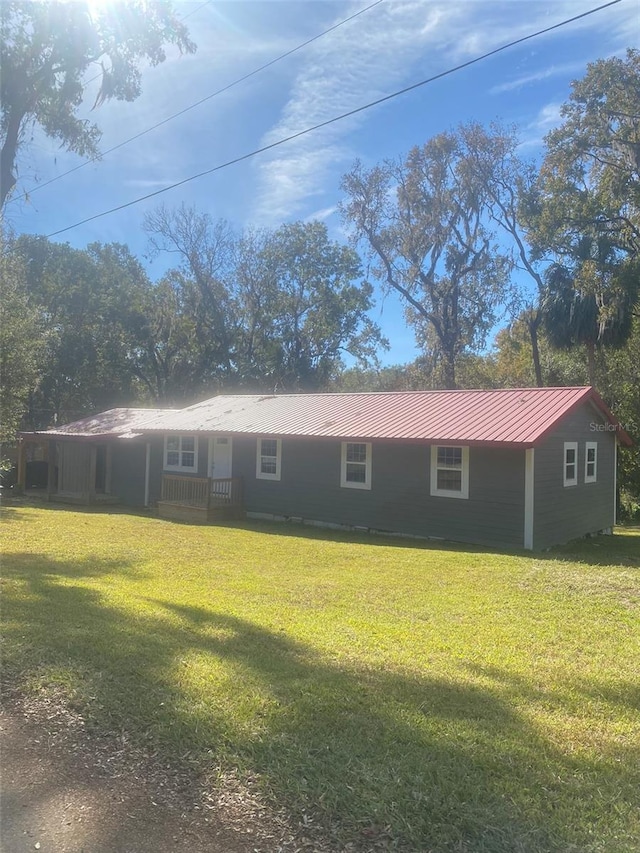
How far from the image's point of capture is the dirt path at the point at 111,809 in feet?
8.64

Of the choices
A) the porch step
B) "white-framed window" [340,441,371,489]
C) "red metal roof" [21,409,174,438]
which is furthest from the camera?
"red metal roof" [21,409,174,438]

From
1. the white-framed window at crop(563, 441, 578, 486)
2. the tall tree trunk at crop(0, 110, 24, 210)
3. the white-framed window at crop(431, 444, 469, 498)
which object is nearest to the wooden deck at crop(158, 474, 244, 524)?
the white-framed window at crop(431, 444, 469, 498)

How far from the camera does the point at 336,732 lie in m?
3.59

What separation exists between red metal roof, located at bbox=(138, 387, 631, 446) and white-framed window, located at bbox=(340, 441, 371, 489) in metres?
0.49

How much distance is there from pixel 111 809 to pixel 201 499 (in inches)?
594

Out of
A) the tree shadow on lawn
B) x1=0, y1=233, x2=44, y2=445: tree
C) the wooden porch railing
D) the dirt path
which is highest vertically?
x1=0, y1=233, x2=44, y2=445: tree

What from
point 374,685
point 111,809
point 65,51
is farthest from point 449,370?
point 111,809

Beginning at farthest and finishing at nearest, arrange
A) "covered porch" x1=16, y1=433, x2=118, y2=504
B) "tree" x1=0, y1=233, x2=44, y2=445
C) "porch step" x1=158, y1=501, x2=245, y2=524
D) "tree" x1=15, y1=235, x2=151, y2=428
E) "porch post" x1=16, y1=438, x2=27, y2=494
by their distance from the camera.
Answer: "tree" x1=15, y1=235, x2=151, y2=428
"porch post" x1=16, y1=438, x2=27, y2=494
"covered porch" x1=16, y1=433, x2=118, y2=504
"porch step" x1=158, y1=501, x2=245, y2=524
"tree" x1=0, y1=233, x2=44, y2=445

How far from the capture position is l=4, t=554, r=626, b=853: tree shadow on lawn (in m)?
2.79

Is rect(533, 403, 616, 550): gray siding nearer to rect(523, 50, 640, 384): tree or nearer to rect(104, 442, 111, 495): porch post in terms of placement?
rect(523, 50, 640, 384): tree

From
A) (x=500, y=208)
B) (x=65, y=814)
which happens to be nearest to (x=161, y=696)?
(x=65, y=814)

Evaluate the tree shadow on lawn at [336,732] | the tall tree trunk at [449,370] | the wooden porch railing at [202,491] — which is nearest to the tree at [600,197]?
the tall tree trunk at [449,370]

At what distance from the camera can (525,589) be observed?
860cm

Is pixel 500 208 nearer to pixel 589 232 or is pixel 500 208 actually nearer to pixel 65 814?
pixel 589 232
